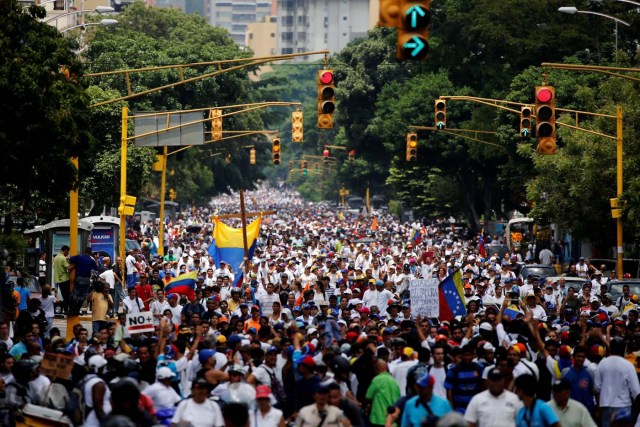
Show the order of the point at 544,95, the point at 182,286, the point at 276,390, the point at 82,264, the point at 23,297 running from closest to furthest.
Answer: the point at 276,390, the point at 544,95, the point at 23,297, the point at 182,286, the point at 82,264

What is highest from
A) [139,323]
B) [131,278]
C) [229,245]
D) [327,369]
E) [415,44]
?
[415,44]

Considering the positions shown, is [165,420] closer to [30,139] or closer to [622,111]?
[30,139]

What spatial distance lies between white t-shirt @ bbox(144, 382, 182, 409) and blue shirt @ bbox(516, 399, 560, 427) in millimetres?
3191

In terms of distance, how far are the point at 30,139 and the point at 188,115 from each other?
689 inches

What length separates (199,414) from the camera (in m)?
12.4

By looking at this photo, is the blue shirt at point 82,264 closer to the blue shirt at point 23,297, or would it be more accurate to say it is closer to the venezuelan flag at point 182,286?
the blue shirt at point 23,297

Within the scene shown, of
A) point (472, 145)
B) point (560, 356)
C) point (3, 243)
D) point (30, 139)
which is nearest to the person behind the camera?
point (560, 356)

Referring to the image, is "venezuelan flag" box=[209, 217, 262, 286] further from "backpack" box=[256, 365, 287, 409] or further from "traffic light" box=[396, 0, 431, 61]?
"traffic light" box=[396, 0, 431, 61]

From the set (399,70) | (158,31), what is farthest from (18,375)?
(158,31)

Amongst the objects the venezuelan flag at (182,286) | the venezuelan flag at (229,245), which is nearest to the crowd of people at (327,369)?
the venezuelan flag at (182,286)

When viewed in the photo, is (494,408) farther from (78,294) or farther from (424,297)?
(78,294)

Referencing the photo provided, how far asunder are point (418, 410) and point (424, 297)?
1086cm

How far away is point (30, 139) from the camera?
2712 centimetres

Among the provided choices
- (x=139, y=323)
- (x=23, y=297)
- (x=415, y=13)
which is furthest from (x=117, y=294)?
(x=415, y=13)
